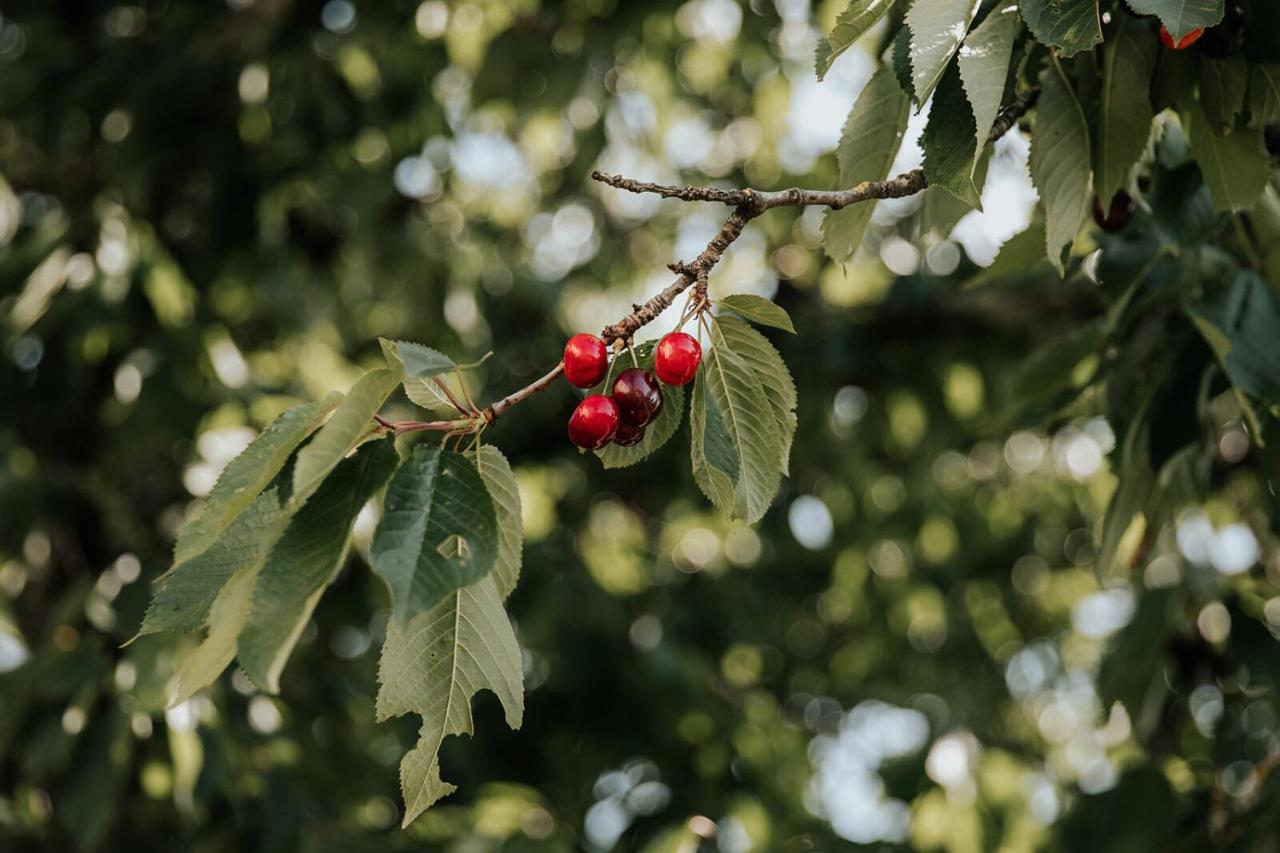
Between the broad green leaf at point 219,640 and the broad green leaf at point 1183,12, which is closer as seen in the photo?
the broad green leaf at point 219,640

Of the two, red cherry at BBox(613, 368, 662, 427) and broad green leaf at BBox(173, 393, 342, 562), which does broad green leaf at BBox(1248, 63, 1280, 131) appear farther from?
broad green leaf at BBox(173, 393, 342, 562)

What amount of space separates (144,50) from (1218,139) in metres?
3.09

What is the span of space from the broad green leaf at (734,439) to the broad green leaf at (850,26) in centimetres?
29

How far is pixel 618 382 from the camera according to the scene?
3.97 feet

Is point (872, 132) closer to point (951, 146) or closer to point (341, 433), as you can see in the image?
point (951, 146)

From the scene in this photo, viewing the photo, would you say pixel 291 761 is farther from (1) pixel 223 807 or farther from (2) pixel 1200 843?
(2) pixel 1200 843

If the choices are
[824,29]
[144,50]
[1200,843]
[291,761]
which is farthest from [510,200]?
[1200,843]

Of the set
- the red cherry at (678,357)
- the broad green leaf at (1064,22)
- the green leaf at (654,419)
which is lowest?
the green leaf at (654,419)

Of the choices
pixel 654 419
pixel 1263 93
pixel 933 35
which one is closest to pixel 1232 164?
pixel 1263 93

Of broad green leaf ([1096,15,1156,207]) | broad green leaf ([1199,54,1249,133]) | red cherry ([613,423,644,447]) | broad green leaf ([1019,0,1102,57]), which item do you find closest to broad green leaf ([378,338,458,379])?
red cherry ([613,423,644,447])

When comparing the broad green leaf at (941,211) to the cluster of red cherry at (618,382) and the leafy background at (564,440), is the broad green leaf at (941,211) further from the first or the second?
the cluster of red cherry at (618,382)

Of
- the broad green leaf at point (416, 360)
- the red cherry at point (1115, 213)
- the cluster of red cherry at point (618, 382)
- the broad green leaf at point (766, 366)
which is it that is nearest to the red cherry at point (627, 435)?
the cluster of red cherry at point (618, 382)

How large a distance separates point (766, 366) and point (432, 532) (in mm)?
382

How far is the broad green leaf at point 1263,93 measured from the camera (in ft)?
4.18
